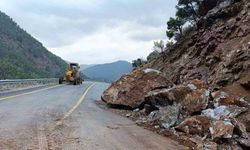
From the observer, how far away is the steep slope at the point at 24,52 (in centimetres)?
10844

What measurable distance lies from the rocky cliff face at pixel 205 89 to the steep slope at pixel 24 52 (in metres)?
81.1

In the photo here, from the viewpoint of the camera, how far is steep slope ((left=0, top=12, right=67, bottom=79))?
108438mm

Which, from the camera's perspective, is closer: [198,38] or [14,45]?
[198,38]

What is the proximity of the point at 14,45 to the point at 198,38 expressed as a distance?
105437 mm

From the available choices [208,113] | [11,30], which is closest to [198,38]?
[208,113]

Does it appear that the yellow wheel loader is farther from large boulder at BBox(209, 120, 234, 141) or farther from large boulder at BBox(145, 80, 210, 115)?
large boulder at BBox(209, 120, 234, 141)

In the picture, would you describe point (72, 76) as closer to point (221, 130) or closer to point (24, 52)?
point (221, 130)

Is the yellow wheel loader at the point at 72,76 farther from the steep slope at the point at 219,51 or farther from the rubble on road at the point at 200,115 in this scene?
the rubble on road at the point at 200,115

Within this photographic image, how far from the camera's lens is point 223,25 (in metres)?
22.1

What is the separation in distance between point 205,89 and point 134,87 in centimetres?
504

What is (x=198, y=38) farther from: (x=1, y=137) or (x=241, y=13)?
(x=1, y=137)

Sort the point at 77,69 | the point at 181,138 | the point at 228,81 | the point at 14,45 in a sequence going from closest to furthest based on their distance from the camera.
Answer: the point at 181,138 → the point at 228,81 → the point at 77,69 → the point at 14,45

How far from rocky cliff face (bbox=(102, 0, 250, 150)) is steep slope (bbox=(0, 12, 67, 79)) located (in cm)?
8108

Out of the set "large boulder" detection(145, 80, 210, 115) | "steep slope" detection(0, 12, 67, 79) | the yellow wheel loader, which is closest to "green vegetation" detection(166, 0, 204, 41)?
the yellow wheel loader
